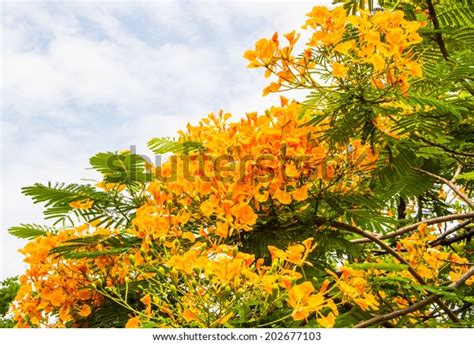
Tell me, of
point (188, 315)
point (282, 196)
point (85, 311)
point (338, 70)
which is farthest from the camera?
point (85, 311)

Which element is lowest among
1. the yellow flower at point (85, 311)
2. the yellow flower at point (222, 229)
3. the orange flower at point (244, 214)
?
the yellow flower at point (85, 311)

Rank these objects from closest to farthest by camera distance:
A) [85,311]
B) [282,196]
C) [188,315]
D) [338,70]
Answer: [188,315], [338,70], [282,196], [85,311]

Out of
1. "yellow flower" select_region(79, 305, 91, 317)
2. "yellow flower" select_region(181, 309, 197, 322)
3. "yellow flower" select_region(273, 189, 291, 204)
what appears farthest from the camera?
"yellow flower" select_region(79, 305, 91, 317)

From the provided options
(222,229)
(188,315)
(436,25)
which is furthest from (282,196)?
(436,25)

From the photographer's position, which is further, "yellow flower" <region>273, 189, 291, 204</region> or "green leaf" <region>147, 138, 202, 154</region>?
"green leaf" <region>147, 138, 202, 154</region>

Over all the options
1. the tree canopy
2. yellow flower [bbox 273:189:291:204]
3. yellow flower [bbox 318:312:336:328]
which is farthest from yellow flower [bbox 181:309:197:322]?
yellow flower [bbox 273:189:291:204]

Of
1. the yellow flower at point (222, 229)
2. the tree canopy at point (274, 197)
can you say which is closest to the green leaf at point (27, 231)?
the tree canopy at point (274, 197)

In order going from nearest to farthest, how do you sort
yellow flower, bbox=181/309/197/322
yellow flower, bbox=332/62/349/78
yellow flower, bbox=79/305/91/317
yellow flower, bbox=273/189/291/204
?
yellow flower, bbox=181/309/197/322 → yellow flower, bbox=332/62/349/78 → yellow flower, bbox=273/189/291/204 → yellow flower, bbox=79/305/91/317

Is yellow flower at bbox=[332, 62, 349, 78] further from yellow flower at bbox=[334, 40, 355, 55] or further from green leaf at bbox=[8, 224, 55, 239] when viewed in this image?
green leaf at bbox=[8, 224, 55, 239]

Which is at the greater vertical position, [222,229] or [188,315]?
[222,229]

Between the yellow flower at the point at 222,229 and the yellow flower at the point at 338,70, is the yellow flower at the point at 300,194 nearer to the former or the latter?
the yellow flower at the point at 222,229

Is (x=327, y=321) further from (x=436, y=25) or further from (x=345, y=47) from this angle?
(x=436, y=25)

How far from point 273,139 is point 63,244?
1281mm

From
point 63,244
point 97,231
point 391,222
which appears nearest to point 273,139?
point 391,222
